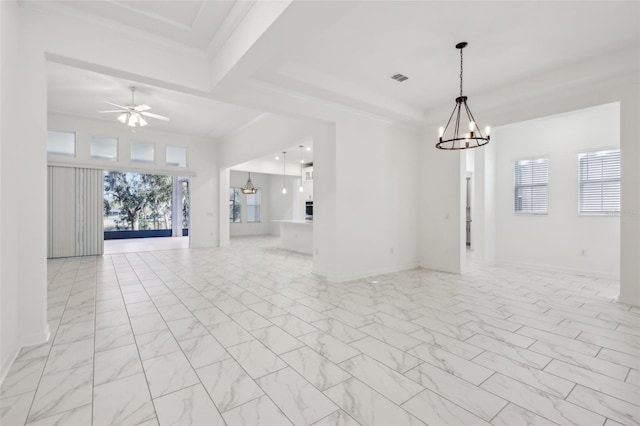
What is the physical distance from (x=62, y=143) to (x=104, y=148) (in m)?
0.83

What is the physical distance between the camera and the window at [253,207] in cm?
1392

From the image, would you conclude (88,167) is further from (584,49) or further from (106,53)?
(584,49)

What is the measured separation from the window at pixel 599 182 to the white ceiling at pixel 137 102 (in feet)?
22.7

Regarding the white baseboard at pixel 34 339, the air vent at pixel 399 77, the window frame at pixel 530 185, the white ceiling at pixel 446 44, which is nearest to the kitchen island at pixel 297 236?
the white ceiling at pixel 446 44

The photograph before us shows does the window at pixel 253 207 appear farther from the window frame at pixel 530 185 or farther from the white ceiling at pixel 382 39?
the window frame at pixel 530 185

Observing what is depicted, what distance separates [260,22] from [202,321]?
3032mm

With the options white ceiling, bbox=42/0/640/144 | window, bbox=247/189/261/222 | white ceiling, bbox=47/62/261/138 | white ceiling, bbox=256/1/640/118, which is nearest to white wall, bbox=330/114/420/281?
white ceiling, bbox=42/0/640/144

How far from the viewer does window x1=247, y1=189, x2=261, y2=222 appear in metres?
13.9

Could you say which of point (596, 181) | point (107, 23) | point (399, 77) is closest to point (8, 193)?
point (107, 23)

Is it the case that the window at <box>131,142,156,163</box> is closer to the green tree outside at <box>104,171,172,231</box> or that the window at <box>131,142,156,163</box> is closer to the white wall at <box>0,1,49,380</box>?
the white wall at <box>0,1,49,380</box>

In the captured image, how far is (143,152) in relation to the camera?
8.14 meters

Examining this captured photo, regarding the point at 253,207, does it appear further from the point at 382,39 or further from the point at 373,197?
the point at 382,39

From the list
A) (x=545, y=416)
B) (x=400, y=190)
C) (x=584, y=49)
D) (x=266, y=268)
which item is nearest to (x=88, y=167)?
(x=266, y=268)

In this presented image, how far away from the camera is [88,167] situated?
7.37m
